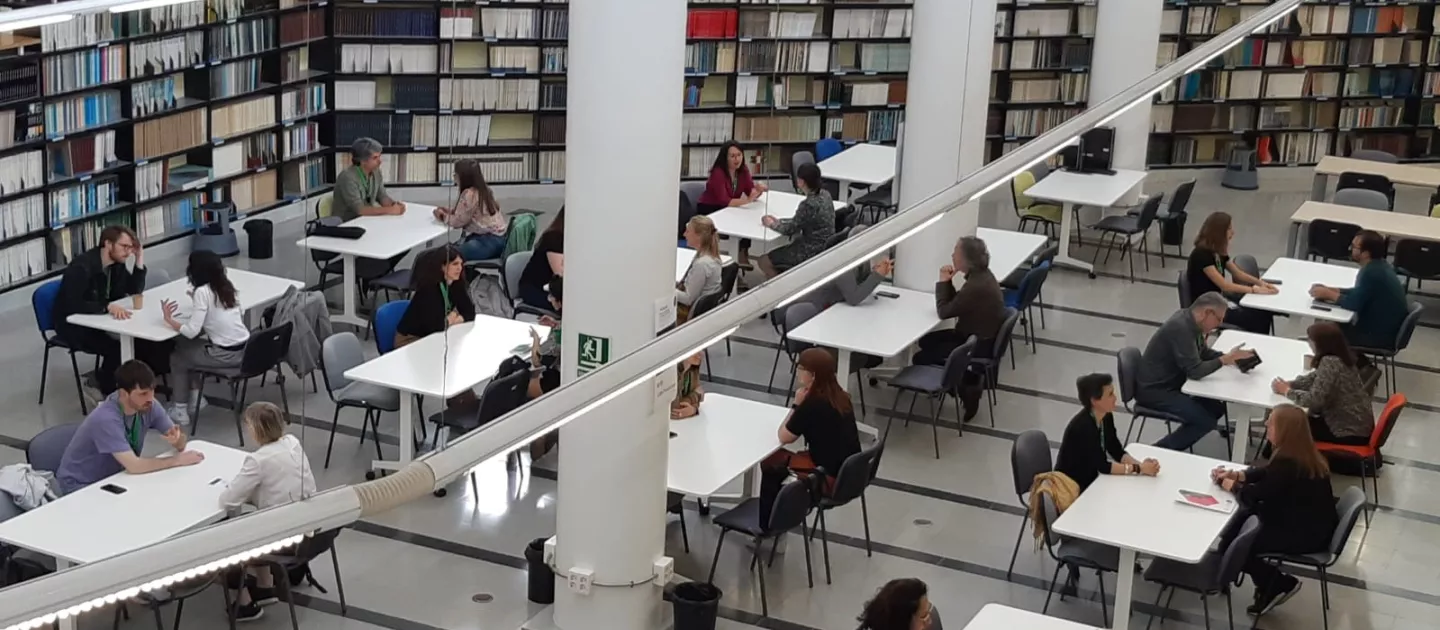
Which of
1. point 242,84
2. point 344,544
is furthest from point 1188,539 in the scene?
point 242,84

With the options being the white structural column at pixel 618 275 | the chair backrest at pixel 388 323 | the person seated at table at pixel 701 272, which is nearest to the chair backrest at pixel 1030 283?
the person seated at table at pixel 701 272

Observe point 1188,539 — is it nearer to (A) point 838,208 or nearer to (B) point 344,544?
(B) point 344,544

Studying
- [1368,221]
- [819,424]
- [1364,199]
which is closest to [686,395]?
[819,424]

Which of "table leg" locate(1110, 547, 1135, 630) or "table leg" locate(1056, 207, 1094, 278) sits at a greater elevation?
"table leg" locate(1056, 207, 1094, 278)

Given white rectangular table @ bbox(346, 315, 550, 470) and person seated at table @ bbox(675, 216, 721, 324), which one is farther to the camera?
person seated at table @ bbox(675, 216, 721, 324)

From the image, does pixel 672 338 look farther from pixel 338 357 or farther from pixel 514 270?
pixel 514 270

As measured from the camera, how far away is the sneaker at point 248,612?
6.70 metres

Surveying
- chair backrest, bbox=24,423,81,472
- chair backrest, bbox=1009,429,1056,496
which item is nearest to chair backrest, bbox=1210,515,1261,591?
chair backrest, bbox=1009,429,1056,496

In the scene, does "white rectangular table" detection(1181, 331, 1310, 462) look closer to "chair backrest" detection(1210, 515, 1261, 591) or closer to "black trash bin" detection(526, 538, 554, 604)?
"chair backrest" detection(1210, 515, 1261, 591)

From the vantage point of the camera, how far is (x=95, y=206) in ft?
35.8

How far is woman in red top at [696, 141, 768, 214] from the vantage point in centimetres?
1145

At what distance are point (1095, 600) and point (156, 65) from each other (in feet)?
24.1

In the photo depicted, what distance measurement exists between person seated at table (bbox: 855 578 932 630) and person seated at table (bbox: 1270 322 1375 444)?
3464 mm

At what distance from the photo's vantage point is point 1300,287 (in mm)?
10039
